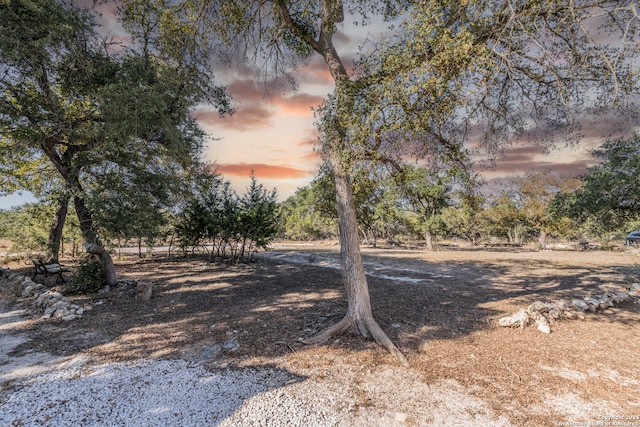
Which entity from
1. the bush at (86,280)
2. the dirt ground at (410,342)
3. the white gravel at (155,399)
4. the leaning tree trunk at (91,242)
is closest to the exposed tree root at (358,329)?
the dirt ground at (410,342)

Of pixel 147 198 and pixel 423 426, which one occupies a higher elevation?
pixel 147 198

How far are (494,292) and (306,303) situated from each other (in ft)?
20.5

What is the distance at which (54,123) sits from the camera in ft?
27.8

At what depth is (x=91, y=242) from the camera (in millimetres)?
8930

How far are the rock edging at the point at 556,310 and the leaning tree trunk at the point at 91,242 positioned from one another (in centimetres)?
1151

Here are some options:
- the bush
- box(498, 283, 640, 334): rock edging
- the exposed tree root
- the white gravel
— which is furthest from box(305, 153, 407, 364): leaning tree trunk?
the bush

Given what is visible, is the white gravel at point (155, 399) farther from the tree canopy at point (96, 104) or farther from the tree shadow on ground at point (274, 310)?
the tree canopy at point (96, 104)

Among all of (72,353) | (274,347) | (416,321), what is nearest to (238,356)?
(274,347)

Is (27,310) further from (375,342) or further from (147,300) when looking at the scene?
(375,342)

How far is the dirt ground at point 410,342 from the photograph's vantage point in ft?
11.4

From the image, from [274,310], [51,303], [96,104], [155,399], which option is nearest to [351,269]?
[274,310]

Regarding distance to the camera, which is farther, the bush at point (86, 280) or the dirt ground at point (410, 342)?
the bush at point (86, 280)

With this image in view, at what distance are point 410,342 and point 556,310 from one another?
4036 mm

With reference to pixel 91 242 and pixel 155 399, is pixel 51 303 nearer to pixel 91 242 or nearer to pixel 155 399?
pixel 91 242
